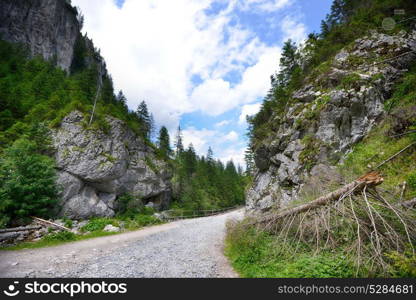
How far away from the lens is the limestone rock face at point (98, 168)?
14414 millimetres

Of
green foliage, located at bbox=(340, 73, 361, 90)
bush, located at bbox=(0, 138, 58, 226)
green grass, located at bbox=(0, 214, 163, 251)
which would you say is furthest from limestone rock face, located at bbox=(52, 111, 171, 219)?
green foliage, located at bbox=(340, 73, 361, 90)

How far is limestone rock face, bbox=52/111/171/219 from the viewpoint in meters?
14.4

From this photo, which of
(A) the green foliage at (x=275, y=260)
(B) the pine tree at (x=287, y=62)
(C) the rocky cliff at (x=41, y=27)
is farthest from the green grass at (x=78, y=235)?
(C) the rocky cliff at (x=41, y=27)

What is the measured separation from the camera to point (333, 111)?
36.2 ft

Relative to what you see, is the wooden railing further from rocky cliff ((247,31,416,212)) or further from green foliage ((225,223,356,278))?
green foliage ((225,223,356,278))

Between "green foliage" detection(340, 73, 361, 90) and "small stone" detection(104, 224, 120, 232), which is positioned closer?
"green foliage" detection(340, 73, 361, 90)

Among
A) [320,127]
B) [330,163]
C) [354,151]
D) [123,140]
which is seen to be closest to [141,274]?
[330,163]

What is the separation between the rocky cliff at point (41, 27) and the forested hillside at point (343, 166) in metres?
55.0

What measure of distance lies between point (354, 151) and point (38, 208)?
19.6 meters

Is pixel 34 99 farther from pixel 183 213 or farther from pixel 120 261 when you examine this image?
pixel 120 261

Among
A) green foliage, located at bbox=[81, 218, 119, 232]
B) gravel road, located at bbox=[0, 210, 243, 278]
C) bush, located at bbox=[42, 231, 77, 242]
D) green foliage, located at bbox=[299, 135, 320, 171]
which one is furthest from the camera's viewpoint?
green foliage, located at bbox=[81, 218, 119, 232]

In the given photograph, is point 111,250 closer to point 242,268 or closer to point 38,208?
point 242,268

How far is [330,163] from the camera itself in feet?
32.4

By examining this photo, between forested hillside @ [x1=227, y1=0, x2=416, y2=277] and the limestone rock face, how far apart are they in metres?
13.2
